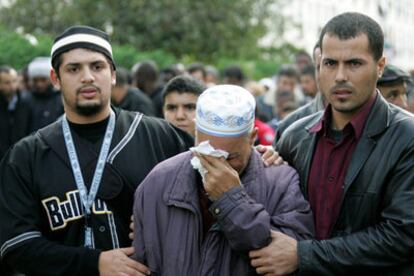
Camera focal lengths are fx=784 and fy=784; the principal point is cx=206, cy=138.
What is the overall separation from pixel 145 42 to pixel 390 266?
73.6 feet

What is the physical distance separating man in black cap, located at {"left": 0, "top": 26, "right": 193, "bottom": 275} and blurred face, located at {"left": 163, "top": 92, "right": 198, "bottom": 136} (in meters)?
1.83

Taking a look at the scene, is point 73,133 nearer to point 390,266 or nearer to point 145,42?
point 390,266

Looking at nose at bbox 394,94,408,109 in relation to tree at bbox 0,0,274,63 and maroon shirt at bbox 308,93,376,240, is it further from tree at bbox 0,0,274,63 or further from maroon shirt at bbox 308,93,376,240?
tree at bbox 0,0,274,63

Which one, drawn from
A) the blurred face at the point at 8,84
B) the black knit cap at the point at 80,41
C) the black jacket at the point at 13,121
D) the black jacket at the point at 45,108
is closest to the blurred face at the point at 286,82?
the black jacket at the point at 45,108

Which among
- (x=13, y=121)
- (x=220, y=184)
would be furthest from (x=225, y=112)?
(x=13, y=121)

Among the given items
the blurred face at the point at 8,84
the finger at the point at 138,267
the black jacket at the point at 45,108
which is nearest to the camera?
the finger at the point at 138,267

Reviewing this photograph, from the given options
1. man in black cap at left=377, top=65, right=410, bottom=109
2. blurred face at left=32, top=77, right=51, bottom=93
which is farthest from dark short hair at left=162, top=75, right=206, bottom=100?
blurred face at left=32, top=77, right=51, bottom=93

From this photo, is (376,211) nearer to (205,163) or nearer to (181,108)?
(205,163)

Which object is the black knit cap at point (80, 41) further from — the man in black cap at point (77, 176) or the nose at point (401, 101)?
the nose at point (401, 101)

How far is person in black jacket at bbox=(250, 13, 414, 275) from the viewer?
3.50 metres

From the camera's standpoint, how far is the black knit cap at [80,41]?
177 inches

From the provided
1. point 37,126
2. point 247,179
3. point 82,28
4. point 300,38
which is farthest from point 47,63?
point 300,38

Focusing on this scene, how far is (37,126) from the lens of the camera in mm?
10906

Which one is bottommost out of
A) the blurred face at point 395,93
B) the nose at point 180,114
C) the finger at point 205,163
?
the nose at point 180,114
